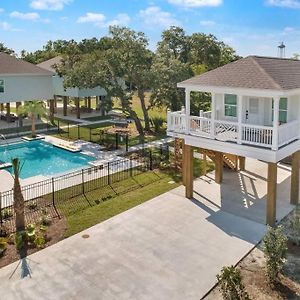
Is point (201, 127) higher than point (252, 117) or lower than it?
lower

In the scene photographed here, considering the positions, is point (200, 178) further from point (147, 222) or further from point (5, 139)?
point (5, 139)

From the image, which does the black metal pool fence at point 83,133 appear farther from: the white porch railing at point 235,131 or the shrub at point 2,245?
the shrub at point 2,245

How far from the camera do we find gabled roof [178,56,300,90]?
15.1 meters

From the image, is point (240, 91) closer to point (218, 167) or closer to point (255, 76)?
point (255, 76)

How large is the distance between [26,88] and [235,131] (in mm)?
26491

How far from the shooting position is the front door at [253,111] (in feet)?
58.0

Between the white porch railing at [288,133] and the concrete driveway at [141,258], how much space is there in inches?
144

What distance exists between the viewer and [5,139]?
32156 millimetres

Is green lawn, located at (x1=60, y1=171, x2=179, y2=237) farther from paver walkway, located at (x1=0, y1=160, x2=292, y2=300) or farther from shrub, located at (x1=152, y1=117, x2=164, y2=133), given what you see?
shrub, located at (x1=152, y1=117, x2=164, y2=133)

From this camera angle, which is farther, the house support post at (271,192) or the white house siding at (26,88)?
the white house siding at (26,88)

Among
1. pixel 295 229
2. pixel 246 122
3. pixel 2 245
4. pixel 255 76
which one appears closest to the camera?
pixel 2 245

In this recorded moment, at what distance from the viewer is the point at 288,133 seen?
52.7ft

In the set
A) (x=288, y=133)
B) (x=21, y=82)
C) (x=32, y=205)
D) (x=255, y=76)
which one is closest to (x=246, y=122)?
(x=288, y=133)

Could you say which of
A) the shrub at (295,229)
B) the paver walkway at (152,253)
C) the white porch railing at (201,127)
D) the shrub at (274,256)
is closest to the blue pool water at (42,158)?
the paver walkway at (152,253)
